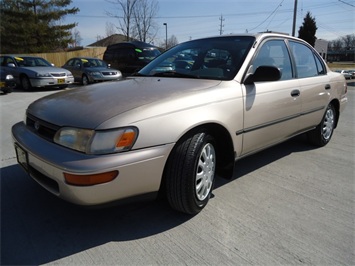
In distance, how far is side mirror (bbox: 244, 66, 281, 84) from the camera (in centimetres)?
282

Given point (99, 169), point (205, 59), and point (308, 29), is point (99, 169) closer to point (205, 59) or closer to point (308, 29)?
point (205, 59)

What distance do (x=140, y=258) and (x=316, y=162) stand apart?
2.83m

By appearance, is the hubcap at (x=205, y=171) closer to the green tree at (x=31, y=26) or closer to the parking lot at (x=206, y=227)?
the parking lot at (x=206, y=227)

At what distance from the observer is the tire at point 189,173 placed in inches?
89.6

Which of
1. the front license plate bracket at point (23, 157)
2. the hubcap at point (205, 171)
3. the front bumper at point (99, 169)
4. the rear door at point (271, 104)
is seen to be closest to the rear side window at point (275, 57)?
the rear door at point (271, 104)

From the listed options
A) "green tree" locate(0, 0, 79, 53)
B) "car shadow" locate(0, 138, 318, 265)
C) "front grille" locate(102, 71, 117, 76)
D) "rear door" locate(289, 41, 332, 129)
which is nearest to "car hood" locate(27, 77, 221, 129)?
"car shadow" locate(0, 138, 318, 265)

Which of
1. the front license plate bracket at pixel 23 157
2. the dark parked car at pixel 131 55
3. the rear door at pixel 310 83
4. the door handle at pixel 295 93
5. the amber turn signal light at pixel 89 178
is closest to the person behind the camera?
the amber turn signal light at pixel 89 178

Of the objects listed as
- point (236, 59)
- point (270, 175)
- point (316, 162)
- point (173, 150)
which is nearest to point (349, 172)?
point (316, 162)

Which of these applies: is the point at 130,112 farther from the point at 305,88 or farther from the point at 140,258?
the point at 305,88

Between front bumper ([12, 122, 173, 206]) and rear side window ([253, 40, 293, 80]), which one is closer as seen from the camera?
front bumper ([12, 122, 173, 206])

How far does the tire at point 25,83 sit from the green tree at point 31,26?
21.8 metres

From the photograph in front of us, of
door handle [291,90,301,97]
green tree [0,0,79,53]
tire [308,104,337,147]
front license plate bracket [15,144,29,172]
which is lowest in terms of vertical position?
tire [308,104,337,147]

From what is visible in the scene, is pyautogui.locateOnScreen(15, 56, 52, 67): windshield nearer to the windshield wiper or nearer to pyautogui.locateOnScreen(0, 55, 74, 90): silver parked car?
A: pyautogui.locateOnScreen(0, 55, 74, 90): silver parked car

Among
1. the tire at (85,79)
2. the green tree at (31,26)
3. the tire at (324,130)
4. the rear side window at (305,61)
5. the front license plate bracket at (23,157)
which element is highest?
the green tree at (31,26)
